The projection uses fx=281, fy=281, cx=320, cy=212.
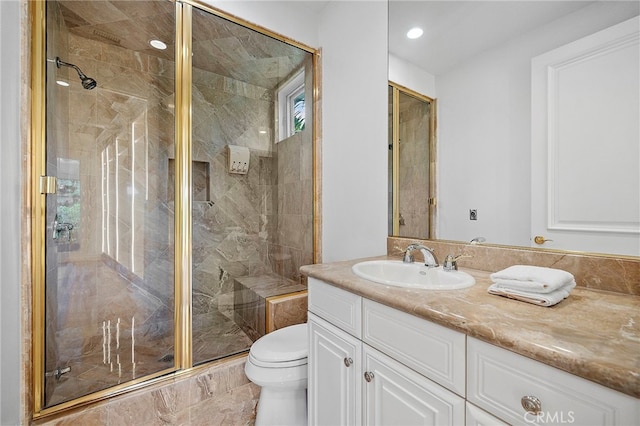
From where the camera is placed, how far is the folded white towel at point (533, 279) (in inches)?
29.5

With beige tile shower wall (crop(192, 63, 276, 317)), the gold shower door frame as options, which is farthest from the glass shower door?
the gold shower door frame

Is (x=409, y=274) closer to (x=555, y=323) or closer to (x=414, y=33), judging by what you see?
(x=555, y=323)

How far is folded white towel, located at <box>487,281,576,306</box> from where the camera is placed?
2.42ft

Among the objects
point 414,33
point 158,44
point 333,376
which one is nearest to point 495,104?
point 414,33

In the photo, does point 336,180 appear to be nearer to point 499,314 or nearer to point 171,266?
point 171,266

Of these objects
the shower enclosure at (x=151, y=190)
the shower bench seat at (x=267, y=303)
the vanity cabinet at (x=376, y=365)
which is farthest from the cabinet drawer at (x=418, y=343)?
the shower enclosure at (x=151, y=190)

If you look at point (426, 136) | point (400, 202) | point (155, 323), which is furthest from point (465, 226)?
point (155, 323)

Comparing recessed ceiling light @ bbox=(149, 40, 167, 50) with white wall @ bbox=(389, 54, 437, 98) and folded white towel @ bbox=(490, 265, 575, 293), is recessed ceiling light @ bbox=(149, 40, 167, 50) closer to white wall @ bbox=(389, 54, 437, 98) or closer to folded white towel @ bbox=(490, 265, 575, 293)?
white wall @ bbox=(389, 54, 437, 98)

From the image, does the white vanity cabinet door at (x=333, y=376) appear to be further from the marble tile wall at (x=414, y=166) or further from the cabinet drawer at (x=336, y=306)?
the marble tile wall at (x=414, y=166)

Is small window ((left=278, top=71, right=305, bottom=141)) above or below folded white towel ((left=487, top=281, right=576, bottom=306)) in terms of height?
above

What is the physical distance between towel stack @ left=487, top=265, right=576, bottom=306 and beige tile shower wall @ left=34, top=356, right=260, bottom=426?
1476 mm

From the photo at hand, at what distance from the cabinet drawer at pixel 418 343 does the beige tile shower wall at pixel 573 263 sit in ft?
1.88

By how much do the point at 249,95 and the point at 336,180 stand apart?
1058 mm

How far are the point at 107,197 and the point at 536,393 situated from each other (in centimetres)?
221
